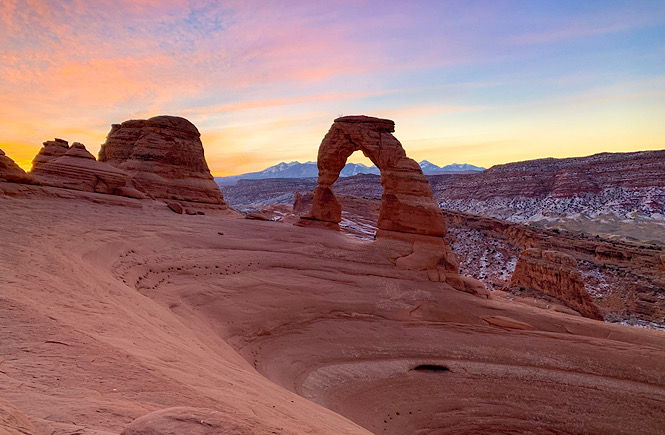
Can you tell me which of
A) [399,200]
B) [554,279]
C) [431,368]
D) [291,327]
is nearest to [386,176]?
[399,200]

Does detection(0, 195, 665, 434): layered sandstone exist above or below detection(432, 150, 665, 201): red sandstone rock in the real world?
below

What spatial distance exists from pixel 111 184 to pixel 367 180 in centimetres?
7883

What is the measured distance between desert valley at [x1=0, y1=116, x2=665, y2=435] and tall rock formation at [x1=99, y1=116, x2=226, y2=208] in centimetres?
424

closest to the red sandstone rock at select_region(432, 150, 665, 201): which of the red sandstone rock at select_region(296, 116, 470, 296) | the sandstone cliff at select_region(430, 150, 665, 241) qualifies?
the sandstone cliff at select_region(430, 150, 665, 241)

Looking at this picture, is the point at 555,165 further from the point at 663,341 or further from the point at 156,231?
the point at 156,231

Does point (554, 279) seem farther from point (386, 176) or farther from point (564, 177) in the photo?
point (564, 177)

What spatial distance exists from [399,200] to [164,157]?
17684 mm

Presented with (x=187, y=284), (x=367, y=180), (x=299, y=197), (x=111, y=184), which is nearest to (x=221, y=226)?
(x=187, y=284)

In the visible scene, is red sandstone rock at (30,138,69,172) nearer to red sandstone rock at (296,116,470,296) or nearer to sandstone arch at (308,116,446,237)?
sandstone arch at (308,116,446,237)

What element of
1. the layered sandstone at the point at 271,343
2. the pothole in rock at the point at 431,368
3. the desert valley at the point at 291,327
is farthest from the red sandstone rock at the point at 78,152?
the pothole in rock at the point at 431,368

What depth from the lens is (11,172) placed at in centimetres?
1355

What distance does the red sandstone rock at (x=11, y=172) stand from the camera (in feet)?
43.7

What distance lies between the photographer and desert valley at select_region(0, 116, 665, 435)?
128 inches

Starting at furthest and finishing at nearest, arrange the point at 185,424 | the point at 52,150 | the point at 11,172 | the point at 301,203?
A: the point at 301,203, the point at 52,150, the point at 11,172, the point at 185,424
